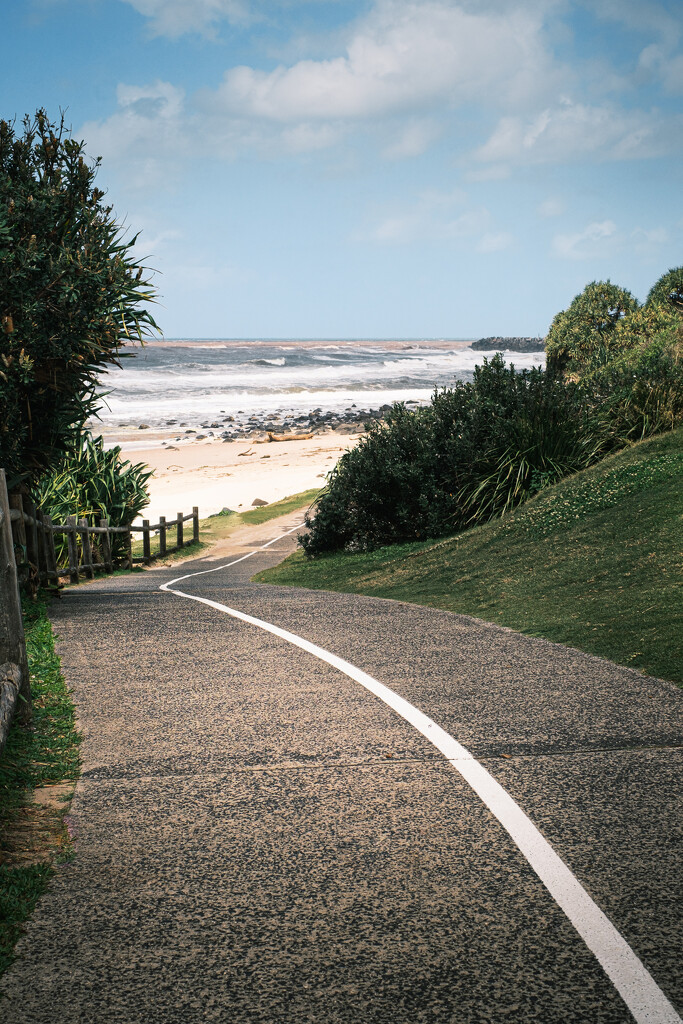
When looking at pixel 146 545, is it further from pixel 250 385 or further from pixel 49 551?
pixel 250 385

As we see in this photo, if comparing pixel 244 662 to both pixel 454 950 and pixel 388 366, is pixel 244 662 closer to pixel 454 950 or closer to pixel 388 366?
pixel 454 950

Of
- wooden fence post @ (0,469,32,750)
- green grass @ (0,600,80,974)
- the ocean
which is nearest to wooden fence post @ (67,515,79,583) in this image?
green grass @ (0,600,80,974)

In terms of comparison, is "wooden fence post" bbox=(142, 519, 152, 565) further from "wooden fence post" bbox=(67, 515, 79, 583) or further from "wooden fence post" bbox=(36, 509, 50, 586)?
"wooden fence post" bbox=(36, 509, 50, 586)

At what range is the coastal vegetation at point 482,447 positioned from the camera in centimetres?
1554

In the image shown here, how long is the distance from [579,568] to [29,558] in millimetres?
7740

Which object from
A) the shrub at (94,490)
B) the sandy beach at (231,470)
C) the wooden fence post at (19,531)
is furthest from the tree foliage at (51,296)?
the sandy beach at (231,470)

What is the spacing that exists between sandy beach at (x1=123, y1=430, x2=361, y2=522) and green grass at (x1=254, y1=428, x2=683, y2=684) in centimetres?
1504

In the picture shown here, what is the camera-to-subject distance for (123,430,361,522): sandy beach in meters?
33.8

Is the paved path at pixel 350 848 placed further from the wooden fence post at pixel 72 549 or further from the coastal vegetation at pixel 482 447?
the wooden fence post at pixel 72 549

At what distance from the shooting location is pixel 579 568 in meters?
10.2

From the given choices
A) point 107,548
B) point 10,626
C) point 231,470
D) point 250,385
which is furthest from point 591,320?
point 250,385

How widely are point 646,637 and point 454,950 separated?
14.9 feet

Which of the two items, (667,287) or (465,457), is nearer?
(465,457)

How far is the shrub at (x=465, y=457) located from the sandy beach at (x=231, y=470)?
1106 cm
